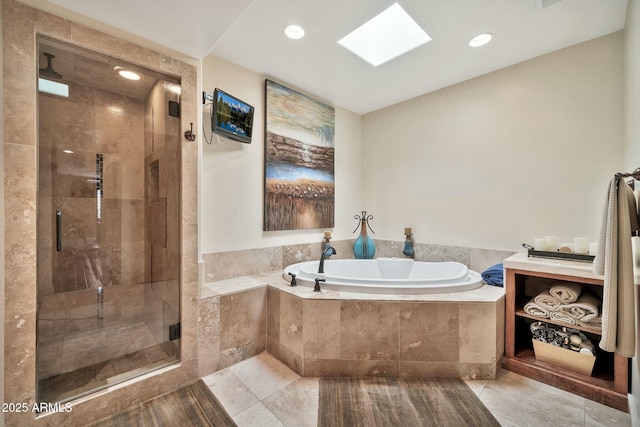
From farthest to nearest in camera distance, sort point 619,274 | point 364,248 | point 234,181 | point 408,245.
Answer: point 364,248, point 408,245, point 234,181, point 619,274

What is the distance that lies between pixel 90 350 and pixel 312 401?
1484 mm

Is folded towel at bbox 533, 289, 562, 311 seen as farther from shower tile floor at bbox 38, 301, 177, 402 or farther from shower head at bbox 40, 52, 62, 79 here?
shower head at bbox 40, 52, 62, 79

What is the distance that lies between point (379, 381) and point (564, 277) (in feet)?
4.71

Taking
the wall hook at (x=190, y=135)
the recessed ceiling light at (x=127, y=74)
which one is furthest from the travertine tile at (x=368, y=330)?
the recessed ceiling light at (x=127, y=74)

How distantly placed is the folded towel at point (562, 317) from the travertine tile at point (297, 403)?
5.57 ft

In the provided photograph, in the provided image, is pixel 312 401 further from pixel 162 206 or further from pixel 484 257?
pixel 484 257

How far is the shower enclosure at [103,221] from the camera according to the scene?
147 cm

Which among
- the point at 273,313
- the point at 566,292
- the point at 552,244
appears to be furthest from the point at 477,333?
the point at 273,313

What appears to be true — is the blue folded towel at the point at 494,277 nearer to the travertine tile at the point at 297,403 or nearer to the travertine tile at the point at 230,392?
Result: the travertine tile at the point at 297,403

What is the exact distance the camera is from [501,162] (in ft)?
8.22

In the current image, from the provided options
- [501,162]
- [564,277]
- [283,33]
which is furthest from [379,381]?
[283,33]

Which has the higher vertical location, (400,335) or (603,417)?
(400,335)

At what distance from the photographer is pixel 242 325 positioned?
81.7 inches

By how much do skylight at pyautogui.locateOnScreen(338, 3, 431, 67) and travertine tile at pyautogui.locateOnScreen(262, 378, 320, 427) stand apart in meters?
2.59
